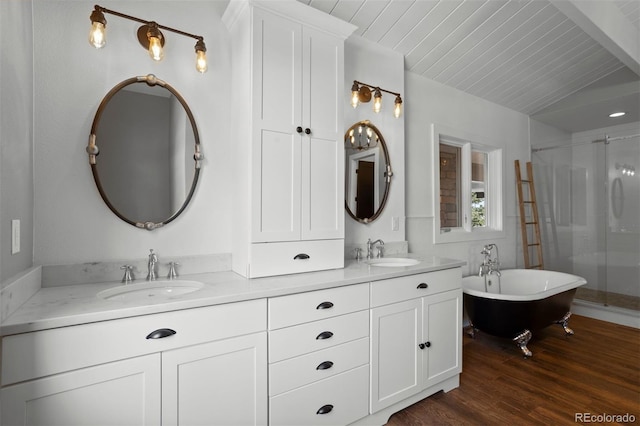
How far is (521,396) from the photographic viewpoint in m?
2.18

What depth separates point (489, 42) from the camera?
2.90 meters

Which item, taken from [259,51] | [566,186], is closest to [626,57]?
[566,186]

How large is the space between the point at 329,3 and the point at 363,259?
73.5 inches

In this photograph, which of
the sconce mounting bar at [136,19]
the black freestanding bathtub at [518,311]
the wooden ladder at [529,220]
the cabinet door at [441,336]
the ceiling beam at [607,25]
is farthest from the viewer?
the wooden ladder at [529,220]

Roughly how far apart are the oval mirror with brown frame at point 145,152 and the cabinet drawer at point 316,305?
85 cm

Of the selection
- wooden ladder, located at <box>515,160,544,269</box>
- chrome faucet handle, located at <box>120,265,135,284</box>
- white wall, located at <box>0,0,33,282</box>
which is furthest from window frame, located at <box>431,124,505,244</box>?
white wall, located at <box>0,0,33,282</box>

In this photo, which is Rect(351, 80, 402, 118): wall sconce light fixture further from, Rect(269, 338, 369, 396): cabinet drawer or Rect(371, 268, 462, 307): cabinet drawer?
Rect(269, 338, 369, 396): cabinet drawer

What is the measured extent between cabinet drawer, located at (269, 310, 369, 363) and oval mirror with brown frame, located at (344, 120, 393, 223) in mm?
947

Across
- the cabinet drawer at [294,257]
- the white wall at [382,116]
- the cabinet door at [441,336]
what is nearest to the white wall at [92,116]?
the cabinet drawer at [294,257]

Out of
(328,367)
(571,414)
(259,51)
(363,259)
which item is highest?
(259,51)

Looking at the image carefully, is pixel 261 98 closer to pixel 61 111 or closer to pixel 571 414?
pixel 61 111

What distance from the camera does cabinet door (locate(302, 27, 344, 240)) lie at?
195 cm

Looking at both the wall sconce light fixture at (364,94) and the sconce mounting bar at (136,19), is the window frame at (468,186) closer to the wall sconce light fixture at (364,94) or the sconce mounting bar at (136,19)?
the wall sconce light fixture at (364,94)

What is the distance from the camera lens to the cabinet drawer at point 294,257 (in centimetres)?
177
